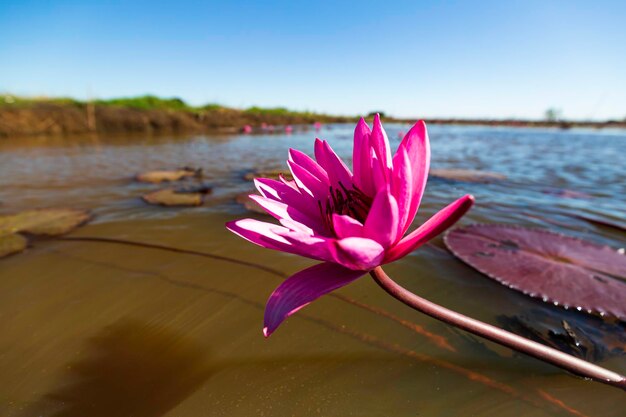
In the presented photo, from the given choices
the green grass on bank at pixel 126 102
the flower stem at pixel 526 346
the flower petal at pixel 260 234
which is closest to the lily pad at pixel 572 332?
the flower stem at pixel 526 346

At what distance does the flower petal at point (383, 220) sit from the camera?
570 millimetres

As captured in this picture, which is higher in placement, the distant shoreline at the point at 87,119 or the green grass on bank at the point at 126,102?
the green grass on bank at the point at 126,102

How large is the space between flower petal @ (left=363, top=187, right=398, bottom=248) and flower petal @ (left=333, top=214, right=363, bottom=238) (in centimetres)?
1

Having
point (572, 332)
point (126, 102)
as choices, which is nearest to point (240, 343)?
point (572, 332)

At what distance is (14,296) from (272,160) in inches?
216

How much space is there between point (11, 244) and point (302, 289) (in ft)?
9.28

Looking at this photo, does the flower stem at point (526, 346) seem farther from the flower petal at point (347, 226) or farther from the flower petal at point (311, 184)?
the flower petal at point (311, 184)

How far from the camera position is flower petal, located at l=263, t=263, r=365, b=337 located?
1.94 feet

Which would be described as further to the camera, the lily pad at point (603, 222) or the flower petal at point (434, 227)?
the lily pad at point (603, 222)

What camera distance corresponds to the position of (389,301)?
5.38 feet

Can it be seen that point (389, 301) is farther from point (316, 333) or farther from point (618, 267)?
point (618, 267)

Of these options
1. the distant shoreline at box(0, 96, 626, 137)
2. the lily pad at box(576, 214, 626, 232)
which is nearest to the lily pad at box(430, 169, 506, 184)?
the lily pad at box(576, 214, 626, 232)

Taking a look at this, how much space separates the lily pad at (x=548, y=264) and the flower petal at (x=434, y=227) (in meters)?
1.42

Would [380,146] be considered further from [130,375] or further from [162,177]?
[162,177]
